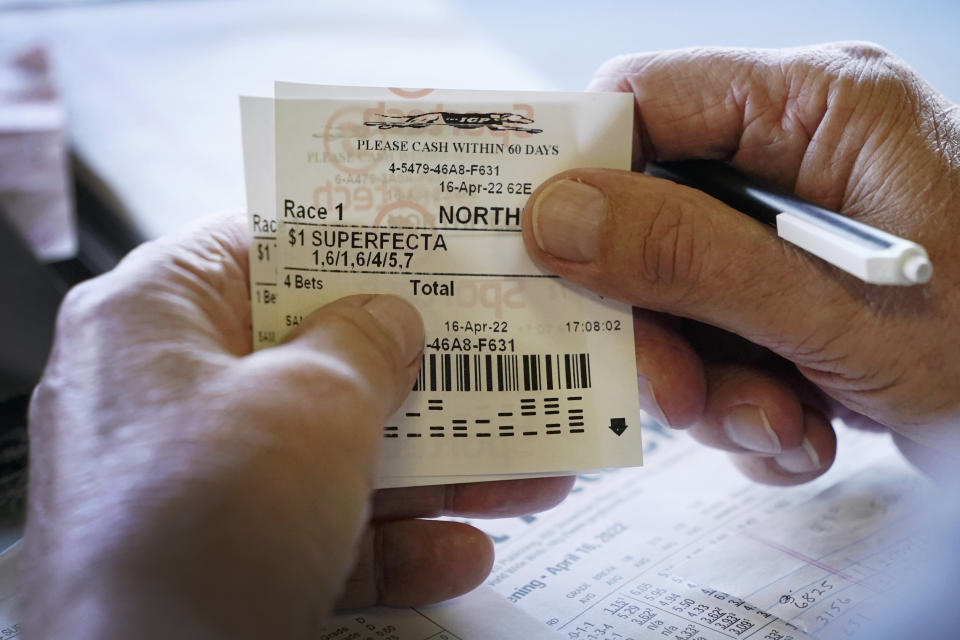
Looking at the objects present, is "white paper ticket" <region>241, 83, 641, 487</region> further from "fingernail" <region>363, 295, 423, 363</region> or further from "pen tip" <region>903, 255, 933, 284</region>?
"pen tip" <region>903, 255, 933, 284</region>

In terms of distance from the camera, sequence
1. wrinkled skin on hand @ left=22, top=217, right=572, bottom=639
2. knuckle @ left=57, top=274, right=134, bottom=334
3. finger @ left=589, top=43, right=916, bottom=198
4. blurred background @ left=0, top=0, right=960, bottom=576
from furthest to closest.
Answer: blurred background @ left=0, top=0, right=960, bottom=576
finger @ left=589, top=43, right=916, bottom=198
knuckle @ left=57, top=274, right=134, bottom=334
wrinkled skin on hand @ left=22, top=217, right=572, bottom=639

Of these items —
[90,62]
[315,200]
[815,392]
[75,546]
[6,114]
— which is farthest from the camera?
[90,62]

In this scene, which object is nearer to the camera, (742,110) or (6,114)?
(742,110)

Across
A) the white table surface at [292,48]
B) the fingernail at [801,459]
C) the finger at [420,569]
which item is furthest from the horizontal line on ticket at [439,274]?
the white table surface at [292,48]

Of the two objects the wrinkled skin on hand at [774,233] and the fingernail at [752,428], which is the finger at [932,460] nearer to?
the wrinkled skin on hand at [774,233]

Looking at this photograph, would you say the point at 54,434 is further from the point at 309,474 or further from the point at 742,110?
the point at 742,110

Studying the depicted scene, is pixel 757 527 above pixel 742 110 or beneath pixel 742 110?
beneath

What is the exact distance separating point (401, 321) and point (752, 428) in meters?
0.38

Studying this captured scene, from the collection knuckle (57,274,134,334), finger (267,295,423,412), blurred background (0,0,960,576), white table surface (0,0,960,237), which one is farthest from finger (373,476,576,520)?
white table surface (0,0,960,237)

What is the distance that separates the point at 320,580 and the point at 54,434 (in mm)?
203

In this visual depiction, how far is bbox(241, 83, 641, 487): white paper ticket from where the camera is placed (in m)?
0.62

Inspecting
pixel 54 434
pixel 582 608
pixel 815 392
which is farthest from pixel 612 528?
pixel 54 434

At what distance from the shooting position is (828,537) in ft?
2.40

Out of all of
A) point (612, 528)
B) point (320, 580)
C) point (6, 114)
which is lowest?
point (612, 528)
